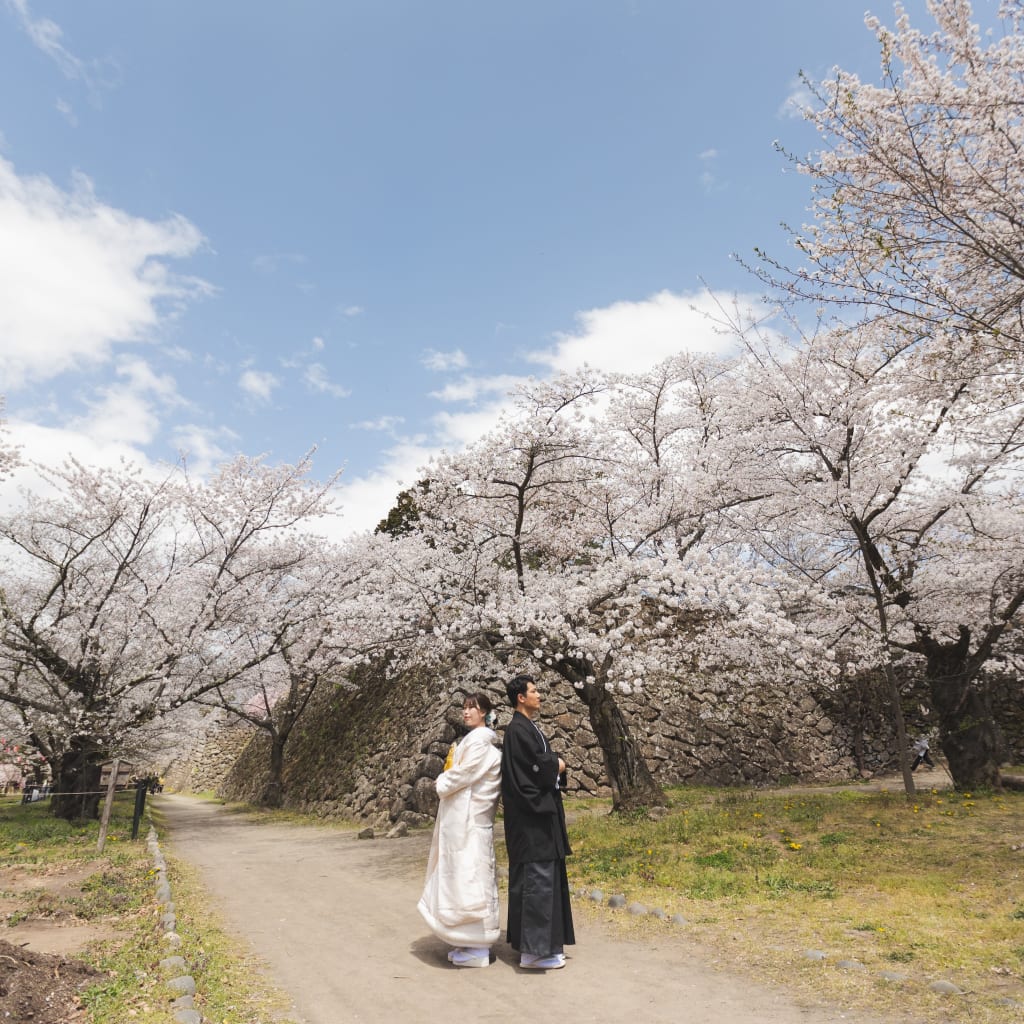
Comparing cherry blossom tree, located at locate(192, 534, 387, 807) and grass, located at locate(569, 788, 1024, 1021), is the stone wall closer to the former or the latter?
cherry blossom tree, located at locate(192, 534, 387, 807)

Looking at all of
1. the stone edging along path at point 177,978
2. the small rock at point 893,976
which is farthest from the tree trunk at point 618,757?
the small rock at point 893,976

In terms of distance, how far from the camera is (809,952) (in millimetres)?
4625

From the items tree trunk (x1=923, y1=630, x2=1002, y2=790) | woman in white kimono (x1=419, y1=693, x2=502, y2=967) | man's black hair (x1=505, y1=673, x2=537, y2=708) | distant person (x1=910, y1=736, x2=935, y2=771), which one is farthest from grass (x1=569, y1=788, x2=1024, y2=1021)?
distant person (x1=910, y1=736, x2=935, y2=771)

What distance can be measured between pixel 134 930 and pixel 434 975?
2756 mm

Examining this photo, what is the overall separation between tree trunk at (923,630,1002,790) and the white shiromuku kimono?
351 inches

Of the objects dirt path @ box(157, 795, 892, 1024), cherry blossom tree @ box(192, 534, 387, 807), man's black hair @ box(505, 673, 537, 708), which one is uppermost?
cherry blossom tree @ box(192, 534, 387, 807)

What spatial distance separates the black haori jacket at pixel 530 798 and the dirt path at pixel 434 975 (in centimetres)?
75

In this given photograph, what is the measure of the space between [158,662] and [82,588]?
2561 mm

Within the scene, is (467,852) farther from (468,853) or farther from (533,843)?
(533,843)

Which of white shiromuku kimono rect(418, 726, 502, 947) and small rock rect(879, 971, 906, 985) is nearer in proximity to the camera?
small rock rect(879, 971, 906, 985)

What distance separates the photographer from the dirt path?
3846 millimetres

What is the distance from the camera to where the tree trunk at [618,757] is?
429 inches

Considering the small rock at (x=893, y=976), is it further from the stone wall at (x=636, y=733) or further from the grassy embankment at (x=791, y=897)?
the stone wall at (x=636, y=733)

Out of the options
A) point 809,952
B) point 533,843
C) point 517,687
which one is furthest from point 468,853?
point 809,952
